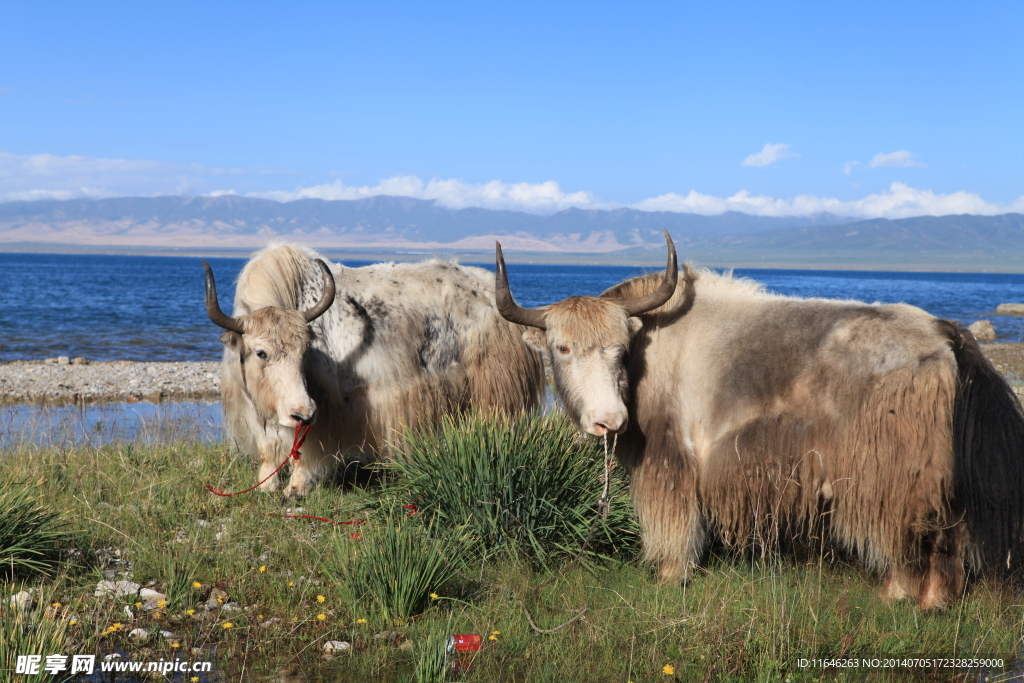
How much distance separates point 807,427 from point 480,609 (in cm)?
176

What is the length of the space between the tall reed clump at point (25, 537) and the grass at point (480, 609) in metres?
0.09

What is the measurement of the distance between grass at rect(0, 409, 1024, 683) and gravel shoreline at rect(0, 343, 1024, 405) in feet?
24.7

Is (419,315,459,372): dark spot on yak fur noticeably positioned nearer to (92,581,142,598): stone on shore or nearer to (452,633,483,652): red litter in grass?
(92,581,142,598): stone on shore

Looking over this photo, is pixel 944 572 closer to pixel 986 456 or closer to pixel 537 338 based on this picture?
pixel 986 456

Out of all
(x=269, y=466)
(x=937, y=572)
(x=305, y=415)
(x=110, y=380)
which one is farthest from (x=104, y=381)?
(x=937, y=572)

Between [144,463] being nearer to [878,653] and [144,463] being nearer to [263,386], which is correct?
[263,386]

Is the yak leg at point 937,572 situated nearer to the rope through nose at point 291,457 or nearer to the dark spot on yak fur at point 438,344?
the dark spot on yak fur at point 438,344

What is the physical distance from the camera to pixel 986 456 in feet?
12.2

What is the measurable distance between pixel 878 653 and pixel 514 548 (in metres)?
1.80

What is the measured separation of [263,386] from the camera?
5453 mm

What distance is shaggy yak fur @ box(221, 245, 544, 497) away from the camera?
552cm

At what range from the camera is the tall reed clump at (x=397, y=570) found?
3.79m

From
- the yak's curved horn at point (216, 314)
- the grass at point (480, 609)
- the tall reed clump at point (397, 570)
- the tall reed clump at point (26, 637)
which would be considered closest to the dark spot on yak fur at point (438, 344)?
the yak's curved horn at point (216, 314)

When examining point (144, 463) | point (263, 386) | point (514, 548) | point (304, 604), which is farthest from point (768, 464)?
point (144, 463)
